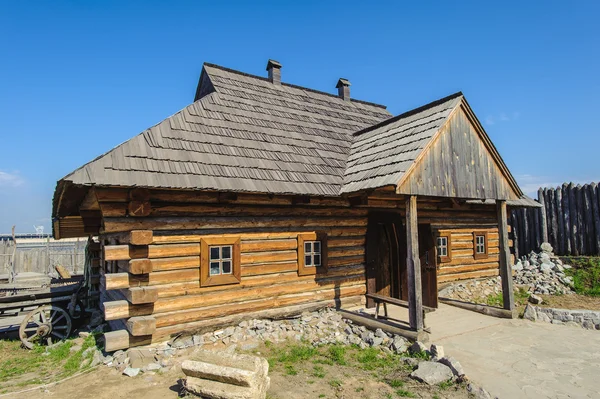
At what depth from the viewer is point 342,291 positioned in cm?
894

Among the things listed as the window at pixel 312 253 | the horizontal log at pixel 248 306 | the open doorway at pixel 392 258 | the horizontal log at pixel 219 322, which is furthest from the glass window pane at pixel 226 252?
the open doorway at pixel 392 258

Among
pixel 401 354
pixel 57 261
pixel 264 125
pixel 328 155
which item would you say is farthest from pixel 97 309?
pixel 57 261

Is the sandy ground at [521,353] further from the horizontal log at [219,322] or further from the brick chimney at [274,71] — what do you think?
the brick chimney at [274,71]

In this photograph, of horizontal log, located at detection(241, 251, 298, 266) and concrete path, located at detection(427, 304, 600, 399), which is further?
horizontal log, located at detection(241, 251, 298, 266)

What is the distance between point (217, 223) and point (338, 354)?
332 cm

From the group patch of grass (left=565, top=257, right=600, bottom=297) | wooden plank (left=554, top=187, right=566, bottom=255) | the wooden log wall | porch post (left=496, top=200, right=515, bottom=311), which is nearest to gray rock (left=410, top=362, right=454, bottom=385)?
the wooden log wall

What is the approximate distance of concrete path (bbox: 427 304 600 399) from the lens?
5184 millimetres

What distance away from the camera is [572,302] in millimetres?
10562

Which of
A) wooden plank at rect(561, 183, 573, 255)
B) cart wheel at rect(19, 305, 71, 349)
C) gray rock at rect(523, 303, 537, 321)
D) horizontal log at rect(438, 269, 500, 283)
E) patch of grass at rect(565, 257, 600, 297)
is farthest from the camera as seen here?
wooden plank at rect(561, 183, 573, 255)

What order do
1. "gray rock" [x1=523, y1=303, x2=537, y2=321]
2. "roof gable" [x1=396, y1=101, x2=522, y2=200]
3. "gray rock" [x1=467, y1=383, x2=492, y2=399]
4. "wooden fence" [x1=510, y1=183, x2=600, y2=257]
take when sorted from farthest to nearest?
"wooden fence" [x1=510, y1=183, x2=600, y2=257] < "gray rock" [x1=523, y1=303, x2=537, y2=321] < "roof gable" [x1=396, y1=101, x2=522, y2=200] < "gray rock" [x1=467, y1=383, x2=492, y2=399]

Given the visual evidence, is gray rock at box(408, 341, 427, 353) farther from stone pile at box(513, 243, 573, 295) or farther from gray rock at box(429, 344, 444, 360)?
stone pile at box(513, 243, 573, 295)

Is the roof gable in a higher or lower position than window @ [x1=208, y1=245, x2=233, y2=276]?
higher

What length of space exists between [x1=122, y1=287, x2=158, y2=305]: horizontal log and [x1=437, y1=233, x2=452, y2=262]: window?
27.7 ft

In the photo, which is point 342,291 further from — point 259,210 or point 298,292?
point 259,210
